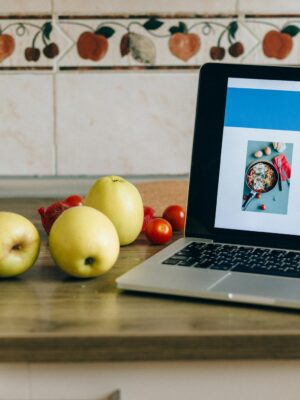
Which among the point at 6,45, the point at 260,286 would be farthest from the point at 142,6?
the point at 260,286

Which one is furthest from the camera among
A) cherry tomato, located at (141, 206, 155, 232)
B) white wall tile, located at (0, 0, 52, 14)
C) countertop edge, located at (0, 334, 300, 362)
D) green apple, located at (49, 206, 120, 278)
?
white wall tile, located at (0, 0, 52, 14)

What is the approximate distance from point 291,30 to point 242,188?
46.0 inches

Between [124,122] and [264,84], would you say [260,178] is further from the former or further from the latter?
[124,122]

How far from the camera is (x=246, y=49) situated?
2.07 m

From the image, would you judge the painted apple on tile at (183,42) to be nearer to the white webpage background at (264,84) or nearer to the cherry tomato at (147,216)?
the cherry tomato at (147,216)

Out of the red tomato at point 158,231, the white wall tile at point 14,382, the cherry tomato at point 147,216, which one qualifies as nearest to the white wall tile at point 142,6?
the cherry tomato at point 147,216

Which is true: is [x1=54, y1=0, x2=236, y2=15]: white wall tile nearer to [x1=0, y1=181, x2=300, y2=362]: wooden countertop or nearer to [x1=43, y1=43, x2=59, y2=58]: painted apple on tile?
[x1=43, y1=43, x2=59, y2=58]: painted apple on tile

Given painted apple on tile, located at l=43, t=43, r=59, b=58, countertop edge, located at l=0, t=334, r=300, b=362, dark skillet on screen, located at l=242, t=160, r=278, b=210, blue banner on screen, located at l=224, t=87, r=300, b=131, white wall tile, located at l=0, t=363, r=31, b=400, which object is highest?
painted apple on tile, located at l=43, t=43, r=59, b=58

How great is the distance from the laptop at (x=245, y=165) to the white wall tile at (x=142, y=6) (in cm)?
106

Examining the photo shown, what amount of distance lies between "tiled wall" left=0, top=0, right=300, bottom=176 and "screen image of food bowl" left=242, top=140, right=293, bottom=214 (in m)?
1.08

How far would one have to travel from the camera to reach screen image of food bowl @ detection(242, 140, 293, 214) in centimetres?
100

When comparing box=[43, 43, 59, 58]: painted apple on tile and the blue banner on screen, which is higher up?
box=[43, 43, 59, 58]: painted apple on tile

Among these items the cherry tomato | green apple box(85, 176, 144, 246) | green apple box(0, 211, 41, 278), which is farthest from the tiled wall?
green apple box(0, 211, 41, 278)

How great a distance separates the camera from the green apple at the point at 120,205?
1052 mm
